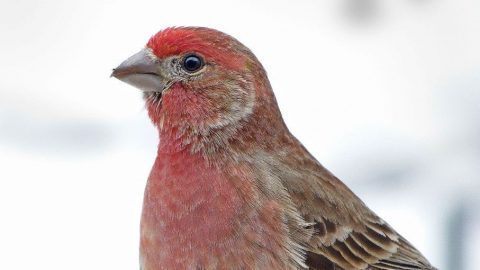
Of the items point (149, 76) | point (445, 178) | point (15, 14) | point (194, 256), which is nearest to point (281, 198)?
point (194, 256)

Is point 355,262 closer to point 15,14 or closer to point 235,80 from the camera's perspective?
point 235,80

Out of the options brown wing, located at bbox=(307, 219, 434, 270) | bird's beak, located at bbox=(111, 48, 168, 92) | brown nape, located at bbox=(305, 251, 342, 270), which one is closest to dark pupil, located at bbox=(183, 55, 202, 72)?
bird's beak, located at bbox=(111, 48, 168, 92)

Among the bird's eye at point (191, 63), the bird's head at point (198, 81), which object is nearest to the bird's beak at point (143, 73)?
the bird's head at point (198, 81)

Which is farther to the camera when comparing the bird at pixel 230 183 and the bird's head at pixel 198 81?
the bird's head at pixel 198 81

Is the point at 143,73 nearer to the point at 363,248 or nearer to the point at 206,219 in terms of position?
the point at 206,219

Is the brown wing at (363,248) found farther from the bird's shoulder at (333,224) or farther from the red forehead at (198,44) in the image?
the red forehead at (198,44)

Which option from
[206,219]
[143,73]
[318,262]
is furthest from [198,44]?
[318,262]
